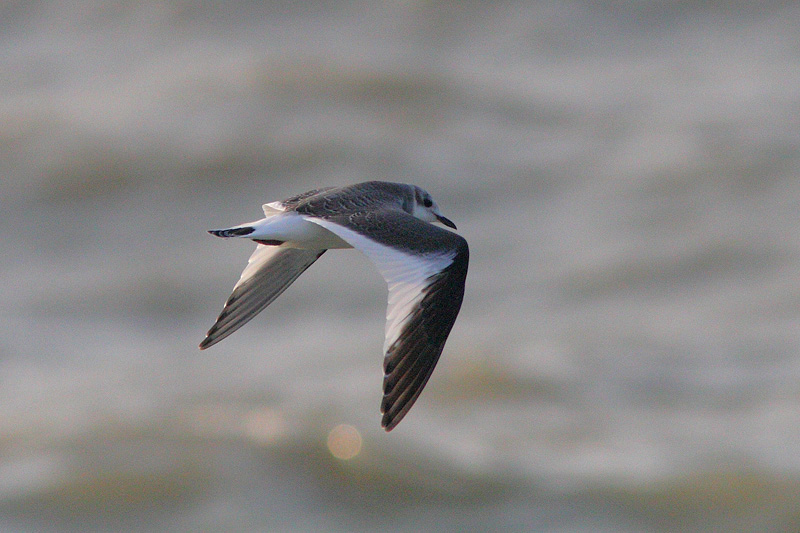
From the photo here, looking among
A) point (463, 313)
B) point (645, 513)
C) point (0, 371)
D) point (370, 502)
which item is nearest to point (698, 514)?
point (645, 513)

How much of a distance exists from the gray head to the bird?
0.17 ft

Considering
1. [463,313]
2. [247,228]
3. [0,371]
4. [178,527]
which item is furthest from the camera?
[463,313]

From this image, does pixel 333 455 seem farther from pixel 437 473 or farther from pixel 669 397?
pixel 669 397

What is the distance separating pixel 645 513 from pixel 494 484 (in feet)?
4.34

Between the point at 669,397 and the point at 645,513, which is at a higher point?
the point at 669,397

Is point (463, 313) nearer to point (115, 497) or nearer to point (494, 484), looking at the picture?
point (494, 484)

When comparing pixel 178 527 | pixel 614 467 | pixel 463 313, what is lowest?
pixel 178 527

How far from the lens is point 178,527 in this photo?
1061cm

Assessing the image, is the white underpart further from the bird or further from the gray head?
the gray head

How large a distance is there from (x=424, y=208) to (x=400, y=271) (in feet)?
4.08

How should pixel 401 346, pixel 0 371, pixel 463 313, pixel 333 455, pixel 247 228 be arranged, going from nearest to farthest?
pixel 401 346
pixel 247 228
pixel 333 455
pixel 0 371
pixel 463 313

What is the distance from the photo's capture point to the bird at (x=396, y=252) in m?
4.66

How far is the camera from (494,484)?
10.9 meters

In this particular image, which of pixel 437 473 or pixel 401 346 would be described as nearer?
pixel 401 346
